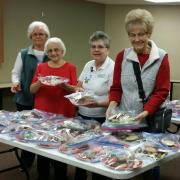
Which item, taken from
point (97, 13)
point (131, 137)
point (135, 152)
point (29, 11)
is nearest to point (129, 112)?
point (131, 137)

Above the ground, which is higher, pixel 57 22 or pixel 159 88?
pixel 57 22

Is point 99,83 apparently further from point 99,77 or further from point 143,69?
point 143,69

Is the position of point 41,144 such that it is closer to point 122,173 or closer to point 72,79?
point 122,173

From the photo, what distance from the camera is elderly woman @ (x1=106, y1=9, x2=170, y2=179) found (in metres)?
2.08

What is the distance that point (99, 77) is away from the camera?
104 inches

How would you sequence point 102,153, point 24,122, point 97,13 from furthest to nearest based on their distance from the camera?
point 97,13 → point 24,122 → point 102,153

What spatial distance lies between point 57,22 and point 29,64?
14.4ft

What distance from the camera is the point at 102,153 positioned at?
1817 millimetres

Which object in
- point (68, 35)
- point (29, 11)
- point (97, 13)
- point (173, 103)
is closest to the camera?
point (173, 103)

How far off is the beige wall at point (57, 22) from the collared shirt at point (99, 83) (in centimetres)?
405

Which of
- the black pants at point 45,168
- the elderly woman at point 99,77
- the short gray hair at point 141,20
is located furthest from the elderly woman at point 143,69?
the black pants at point 45,168

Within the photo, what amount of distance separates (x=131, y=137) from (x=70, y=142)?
0.37m

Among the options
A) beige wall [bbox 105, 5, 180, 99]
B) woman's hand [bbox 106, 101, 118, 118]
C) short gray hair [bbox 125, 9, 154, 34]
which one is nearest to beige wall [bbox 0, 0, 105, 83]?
beige wall [bbox 105, 5, 180, 99]

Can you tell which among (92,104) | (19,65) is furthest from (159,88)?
(19,65)
